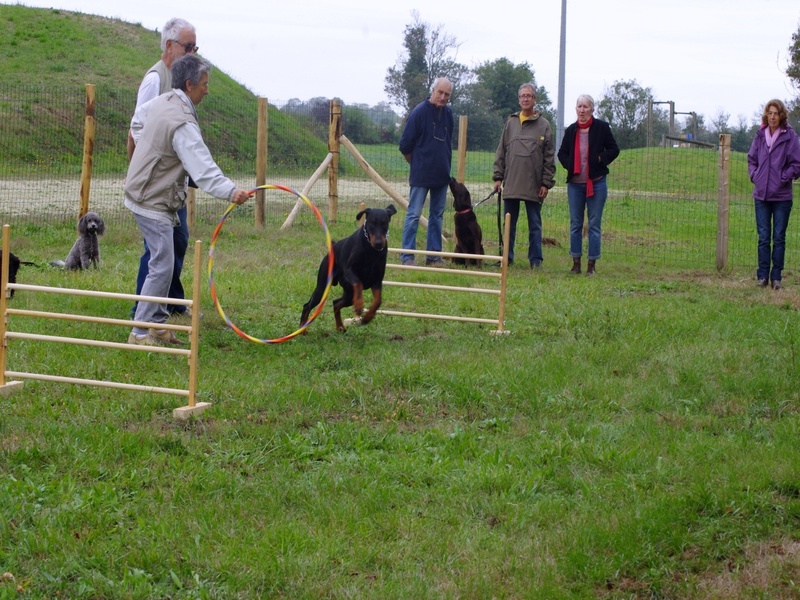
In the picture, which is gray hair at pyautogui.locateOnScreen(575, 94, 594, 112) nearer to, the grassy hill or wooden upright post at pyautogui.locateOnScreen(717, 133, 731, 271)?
wooden upright post at pyautogui.locateOnScreen(717, 133, 731, 271)

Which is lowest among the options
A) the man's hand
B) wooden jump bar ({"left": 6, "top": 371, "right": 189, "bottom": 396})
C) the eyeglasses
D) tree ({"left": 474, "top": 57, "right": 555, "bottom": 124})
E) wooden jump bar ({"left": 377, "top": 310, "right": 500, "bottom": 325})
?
wooden jump bar ({"left": 6, "top": 371, "right": 189, "bottom": 396})

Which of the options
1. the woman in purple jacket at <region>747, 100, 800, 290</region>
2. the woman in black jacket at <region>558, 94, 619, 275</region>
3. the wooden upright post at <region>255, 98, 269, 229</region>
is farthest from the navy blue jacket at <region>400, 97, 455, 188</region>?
the woman in purple jacket at <region>747, 100, 800, 290</region>

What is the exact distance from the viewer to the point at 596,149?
408 inches

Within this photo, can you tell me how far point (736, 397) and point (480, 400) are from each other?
1602 millimetres

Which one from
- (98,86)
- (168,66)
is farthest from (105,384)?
(98,86)

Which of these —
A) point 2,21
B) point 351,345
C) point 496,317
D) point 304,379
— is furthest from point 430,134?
point 2,21

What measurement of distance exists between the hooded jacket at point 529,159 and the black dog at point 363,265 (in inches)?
158

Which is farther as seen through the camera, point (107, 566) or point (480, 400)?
point (480, 400)

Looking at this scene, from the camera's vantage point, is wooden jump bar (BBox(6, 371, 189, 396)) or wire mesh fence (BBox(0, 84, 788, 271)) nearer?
wooden jump bar (BBox(6, 371, 189, 396))

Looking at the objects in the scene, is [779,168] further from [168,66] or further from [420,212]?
[168,66]

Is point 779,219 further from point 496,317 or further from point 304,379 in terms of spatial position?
point 304,379

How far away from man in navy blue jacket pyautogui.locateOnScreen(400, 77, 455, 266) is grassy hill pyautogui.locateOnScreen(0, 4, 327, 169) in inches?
296

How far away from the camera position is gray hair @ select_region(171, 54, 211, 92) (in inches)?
237

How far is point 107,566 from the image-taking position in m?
3.30
